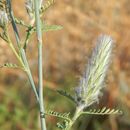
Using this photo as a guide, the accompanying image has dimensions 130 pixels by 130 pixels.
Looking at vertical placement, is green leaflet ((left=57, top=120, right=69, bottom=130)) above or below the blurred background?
below

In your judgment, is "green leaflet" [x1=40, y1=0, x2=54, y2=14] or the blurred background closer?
"green leaflet" [x1=40, y1=0, x2=54, y2=14]

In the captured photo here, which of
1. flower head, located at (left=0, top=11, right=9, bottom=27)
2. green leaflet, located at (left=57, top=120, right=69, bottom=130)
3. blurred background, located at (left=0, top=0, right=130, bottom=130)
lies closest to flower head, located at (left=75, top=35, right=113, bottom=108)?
green leaflet, located at (left=57, top=120, right=69, bottom=130)

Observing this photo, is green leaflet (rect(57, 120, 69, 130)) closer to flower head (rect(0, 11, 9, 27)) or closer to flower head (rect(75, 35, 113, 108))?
flower head (rect(75, 35, 113, 108))

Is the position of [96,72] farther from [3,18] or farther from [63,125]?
[3,18]

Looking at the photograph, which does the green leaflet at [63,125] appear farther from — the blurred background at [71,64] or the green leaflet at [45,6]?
the blurred background at [71,64]

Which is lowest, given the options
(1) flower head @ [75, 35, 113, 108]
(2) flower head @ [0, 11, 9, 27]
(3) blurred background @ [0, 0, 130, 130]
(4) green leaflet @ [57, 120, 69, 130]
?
(4) green leaflet @ [57, 120, 69, 130]

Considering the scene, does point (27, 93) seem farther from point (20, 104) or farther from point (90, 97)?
point (90, 97)
